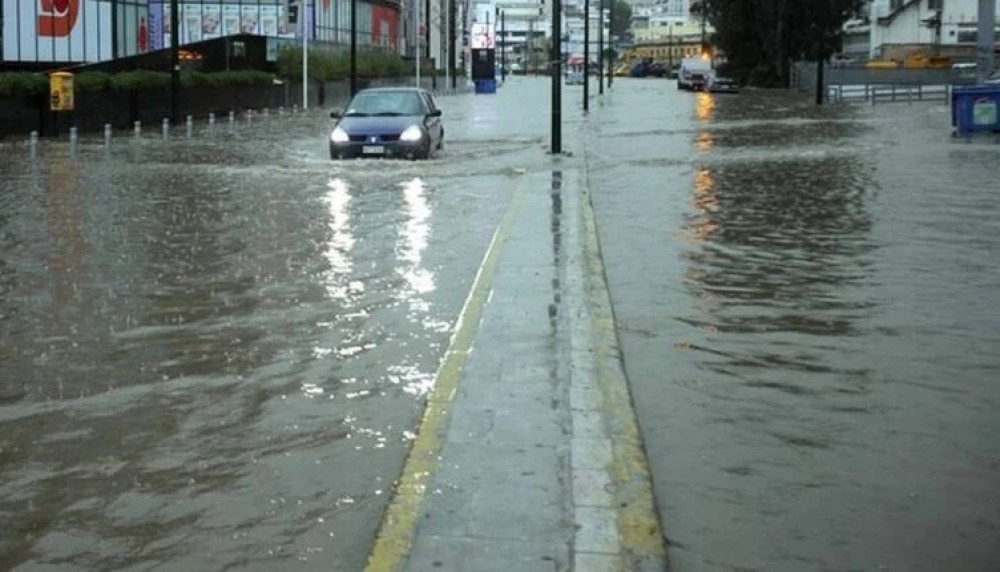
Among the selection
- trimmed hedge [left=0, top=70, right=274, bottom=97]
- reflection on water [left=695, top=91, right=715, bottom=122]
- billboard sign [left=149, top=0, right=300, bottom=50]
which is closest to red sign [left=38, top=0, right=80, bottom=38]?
trimmed hedge [left=0, top=70, right=274, bottom=97]

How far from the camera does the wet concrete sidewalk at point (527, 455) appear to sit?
5027 mm

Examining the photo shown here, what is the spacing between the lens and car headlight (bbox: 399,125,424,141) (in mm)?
23906

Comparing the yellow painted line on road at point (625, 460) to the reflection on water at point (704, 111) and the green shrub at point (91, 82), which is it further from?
the reflection on water at point (704, 111)

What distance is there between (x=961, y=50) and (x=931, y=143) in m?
76.7

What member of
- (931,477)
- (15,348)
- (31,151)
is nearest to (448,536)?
(931,477)

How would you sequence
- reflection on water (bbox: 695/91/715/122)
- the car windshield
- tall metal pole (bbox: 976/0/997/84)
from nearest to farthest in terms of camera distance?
the car windshield < tall metal pole (bbox: 976/0/997/84) < reflection on water (bbox: 695/91/715/122)

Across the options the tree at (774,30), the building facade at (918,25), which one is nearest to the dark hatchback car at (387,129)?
the tree at (774,30)

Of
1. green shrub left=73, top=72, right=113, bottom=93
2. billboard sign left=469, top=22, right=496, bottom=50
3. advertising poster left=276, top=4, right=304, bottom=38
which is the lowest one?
green shrub left=73, top=72, right=113, bottom=93

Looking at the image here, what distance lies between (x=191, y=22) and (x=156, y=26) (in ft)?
44.7

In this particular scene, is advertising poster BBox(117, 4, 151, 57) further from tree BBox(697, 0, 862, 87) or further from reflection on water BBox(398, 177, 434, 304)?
tree BBox(697, 0, 862, 87)

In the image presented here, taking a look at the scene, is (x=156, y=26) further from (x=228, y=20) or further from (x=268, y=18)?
(x=268, y=18)

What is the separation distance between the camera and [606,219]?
15531 mm

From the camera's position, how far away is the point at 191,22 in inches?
2948

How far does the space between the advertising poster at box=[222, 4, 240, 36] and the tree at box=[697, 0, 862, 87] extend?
3134 cm
